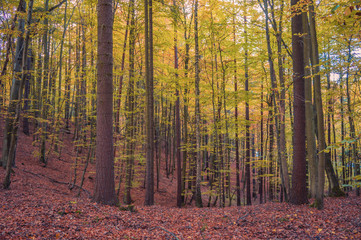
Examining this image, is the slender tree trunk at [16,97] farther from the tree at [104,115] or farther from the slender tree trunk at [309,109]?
the slender tree trunk at [309,109]

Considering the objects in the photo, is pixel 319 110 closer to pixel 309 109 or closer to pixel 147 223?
pixel 309 109

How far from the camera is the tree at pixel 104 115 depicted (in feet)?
21.2

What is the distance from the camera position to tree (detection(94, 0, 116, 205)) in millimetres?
6449

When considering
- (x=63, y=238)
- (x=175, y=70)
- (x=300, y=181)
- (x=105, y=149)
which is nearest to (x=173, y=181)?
(x=175, y=70)

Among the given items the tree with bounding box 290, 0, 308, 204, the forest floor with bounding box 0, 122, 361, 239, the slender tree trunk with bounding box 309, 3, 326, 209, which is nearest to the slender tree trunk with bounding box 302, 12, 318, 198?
the tree with bounding box 290, 0, 308, 204

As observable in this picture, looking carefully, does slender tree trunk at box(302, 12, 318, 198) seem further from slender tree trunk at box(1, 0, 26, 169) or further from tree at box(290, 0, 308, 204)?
slender tree trunk at box(1, 0, 26, 169)

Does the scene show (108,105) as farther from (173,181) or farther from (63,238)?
(173,181)

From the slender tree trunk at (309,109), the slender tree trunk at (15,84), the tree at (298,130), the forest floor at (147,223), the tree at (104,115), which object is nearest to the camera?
the forest floor at (147,223)

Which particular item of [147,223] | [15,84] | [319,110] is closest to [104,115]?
[147,223]

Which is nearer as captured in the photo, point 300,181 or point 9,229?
point 9,229

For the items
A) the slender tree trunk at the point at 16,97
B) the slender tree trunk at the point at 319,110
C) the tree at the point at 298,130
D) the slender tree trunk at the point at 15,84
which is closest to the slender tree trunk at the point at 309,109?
the tree at the point at 298,130

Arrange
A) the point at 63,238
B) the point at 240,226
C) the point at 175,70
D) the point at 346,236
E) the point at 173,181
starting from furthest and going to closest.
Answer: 1. the point at 173,181
2. the point at 175,70
3. the point at 240,226
4. the point at 346,236
5. the point at 63,238

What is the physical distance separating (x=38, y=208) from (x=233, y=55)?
12.3m

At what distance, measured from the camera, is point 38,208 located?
5602 millimetres
